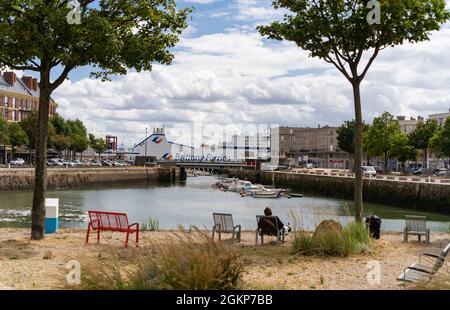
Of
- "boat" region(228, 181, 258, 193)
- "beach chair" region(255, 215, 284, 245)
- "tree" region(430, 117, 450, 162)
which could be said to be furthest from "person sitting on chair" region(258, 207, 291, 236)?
"tree" region(430, 117, 450, 162)

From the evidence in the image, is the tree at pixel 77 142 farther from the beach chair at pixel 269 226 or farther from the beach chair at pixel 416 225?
the beach chair at pixel 416 225

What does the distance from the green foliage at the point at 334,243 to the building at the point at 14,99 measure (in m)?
89.9

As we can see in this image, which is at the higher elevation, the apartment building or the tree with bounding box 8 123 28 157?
the apartment building

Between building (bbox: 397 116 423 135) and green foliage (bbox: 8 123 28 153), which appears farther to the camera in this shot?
building (bbox: 397 116 423 135)

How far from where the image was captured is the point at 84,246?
44.6 feet

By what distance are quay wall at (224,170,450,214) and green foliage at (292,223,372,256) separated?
36204mm

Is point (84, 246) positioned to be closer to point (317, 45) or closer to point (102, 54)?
point (102, 54)

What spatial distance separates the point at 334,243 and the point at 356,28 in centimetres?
634

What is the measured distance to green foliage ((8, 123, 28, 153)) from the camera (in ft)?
280

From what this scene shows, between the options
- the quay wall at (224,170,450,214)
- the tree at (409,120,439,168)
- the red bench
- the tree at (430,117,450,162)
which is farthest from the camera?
the tree at (409,120,439,168)

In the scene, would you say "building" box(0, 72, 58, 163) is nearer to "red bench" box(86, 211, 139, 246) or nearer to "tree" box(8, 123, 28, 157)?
"tree" box(8, 123, 28, 157)

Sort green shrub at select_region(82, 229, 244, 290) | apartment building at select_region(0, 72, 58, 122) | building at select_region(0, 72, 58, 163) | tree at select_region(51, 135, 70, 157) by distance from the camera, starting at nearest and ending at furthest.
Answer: green shrub at select_region(82, 229, 244, 290) → tree at select_region(51, 135, 70, 157) → building at select_region(0, 72, 58, 163) → apartment building at select_region(0, 72, 58, 122)

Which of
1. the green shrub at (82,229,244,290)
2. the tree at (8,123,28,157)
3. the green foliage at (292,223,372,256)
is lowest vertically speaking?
the green foliage at (292,223,372,256)
